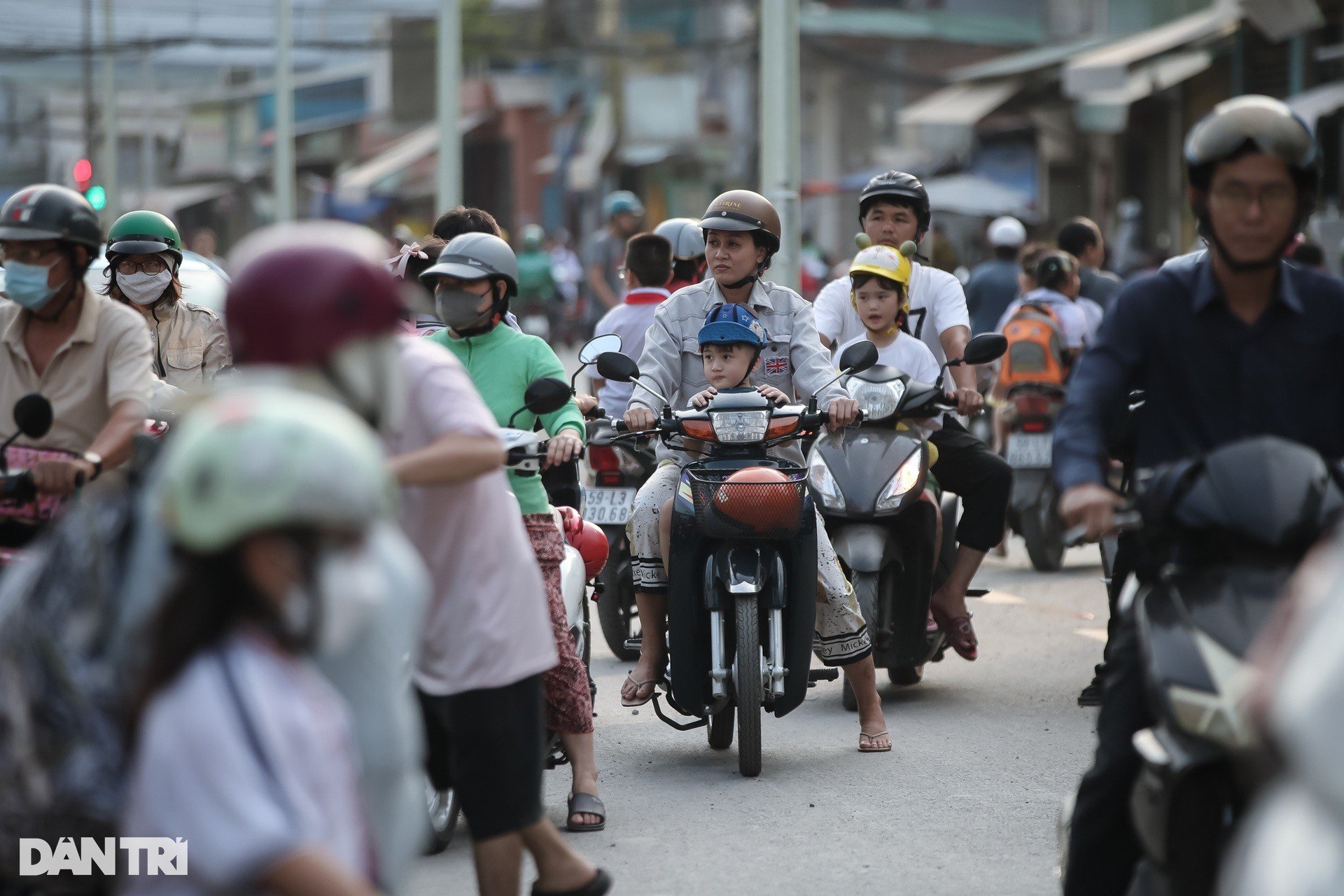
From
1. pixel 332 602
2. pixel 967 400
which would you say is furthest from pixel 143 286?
pixel 332 602

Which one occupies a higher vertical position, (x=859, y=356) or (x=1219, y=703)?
(x=859, y=356)

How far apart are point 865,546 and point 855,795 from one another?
123 centimetres

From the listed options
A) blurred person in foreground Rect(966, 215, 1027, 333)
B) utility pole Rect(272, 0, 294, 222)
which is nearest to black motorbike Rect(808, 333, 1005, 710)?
blurred person in foreground Rect(966, 215, 1027, 333)

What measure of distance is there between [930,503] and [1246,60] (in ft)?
59.8

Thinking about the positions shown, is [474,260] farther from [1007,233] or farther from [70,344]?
[1007,233]

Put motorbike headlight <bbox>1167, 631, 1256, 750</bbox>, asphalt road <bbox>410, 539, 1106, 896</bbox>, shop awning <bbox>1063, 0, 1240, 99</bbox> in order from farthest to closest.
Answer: shop awning <bbox>1063, 0, 1240, 99</bbox>, asphalt road <bbox>410, 539, 1106, 896</bbox>, motorbike headlight <bbox>1167, 631, 1256, 750</bbox>

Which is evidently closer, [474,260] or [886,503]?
[474,260]

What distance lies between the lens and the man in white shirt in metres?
7.78

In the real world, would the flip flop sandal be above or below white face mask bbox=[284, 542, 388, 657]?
below

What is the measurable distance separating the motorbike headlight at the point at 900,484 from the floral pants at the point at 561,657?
1713mm

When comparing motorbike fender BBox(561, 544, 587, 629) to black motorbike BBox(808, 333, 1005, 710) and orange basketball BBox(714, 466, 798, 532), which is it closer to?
orange basketball BBox(714, 466, 798, 532)

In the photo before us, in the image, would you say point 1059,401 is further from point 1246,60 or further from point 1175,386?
point 1246,60

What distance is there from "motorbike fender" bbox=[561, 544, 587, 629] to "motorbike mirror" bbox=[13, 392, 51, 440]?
1.77 metres

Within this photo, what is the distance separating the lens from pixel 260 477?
2449 mm
